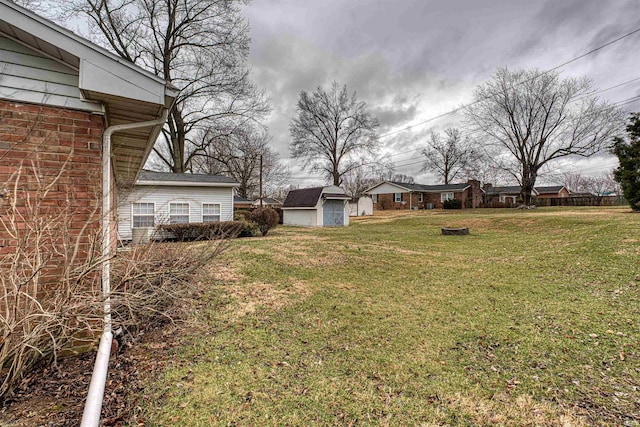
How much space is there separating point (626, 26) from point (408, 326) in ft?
60.6

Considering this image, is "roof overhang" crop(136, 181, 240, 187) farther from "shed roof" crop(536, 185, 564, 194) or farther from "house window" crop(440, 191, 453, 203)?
"shed roof" crop(536, 185, 564, 194)

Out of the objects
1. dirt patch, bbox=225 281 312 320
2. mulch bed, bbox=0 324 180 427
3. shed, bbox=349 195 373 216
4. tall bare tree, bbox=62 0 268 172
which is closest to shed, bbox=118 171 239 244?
tall bare tree, bbox=62 0 268 172

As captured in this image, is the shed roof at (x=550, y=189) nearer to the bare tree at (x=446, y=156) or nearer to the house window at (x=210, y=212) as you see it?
the bare tree at (x=446, y=156)

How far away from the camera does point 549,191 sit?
46.9 meters

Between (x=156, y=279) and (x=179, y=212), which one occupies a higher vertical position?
(x=179, y=212)

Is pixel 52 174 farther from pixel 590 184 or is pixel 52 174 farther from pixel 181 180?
pixel 590 184

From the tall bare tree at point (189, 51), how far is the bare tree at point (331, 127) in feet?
44.6

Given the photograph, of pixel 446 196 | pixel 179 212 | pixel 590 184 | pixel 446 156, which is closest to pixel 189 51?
pixel 179 212

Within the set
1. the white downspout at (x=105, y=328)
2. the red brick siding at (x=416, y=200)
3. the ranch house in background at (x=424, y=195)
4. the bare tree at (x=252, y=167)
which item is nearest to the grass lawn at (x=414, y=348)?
the white downspout at (x=105, y=328)

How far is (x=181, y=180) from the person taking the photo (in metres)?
15.5

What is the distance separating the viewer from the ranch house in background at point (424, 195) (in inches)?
1455

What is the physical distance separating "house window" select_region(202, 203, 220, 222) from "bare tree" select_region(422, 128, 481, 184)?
40.0 meters

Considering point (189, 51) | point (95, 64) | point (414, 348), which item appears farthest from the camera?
point (189, 51)

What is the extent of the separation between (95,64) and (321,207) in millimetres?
19828
